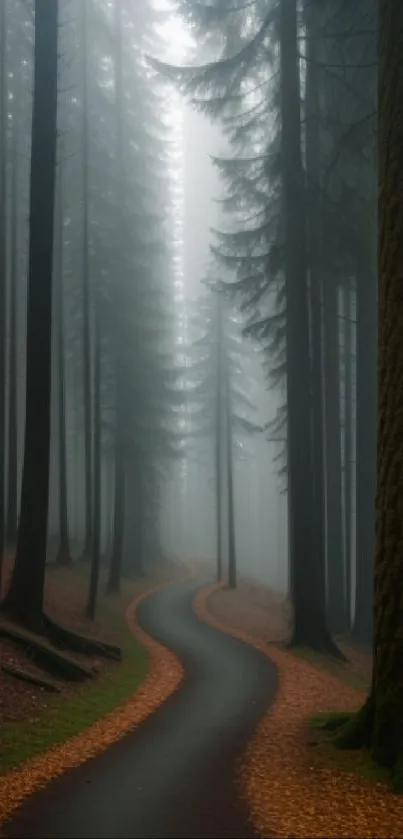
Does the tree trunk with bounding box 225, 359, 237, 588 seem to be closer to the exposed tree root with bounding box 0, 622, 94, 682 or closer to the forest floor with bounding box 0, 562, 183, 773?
the forest floor with bounding box 0, 562, 183, 773

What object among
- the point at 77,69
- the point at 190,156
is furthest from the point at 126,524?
the point at 190,156

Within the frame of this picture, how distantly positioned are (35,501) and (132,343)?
45.8 feet

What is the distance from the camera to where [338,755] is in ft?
24.5

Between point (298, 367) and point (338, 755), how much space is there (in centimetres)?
965

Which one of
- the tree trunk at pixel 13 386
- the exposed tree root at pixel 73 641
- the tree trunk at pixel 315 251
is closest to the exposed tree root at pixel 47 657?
the exposed tree root at pixel 73 641

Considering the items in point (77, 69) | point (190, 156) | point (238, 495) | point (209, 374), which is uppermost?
point (190, 156)

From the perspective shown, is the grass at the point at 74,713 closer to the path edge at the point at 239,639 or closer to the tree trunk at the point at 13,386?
the path edge at the point at 239,639

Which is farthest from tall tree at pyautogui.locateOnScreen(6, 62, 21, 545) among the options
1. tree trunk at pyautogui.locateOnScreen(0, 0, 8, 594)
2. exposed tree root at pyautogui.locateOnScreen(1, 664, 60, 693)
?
exposed tree root at pyautogui.locateOnScreen(1, 664, 60, 693)

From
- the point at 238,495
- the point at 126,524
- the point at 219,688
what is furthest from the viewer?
the point at 238,495

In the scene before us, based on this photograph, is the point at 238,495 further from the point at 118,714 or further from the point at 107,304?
the point at 118,714

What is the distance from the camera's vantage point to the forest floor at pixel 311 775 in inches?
228

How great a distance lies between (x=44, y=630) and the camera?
498 inches

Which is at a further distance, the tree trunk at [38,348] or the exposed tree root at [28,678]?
the tree trunk at [38,348]

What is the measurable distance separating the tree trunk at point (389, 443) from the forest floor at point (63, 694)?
11.6ft
